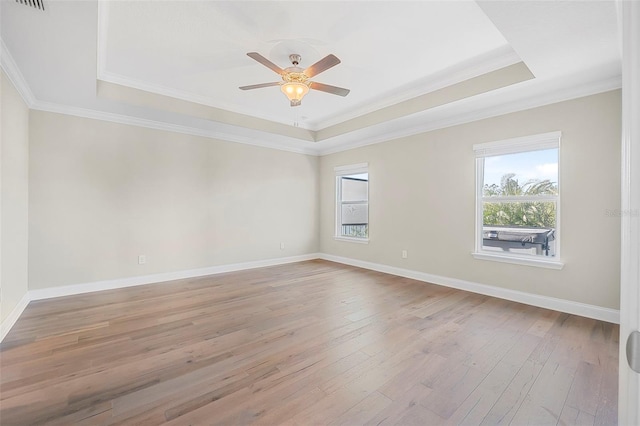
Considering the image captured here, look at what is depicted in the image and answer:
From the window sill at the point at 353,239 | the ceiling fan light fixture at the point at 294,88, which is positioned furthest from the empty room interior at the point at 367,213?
the window sill at the point at 353,239

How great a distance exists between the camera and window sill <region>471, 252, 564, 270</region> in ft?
10.9

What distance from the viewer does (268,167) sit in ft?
18.7

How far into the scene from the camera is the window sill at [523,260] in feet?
10.9

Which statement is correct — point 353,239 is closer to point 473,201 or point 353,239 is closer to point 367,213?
point 367,213

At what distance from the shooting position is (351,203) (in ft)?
20.3

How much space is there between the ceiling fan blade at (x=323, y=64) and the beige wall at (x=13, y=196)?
273 centimetres

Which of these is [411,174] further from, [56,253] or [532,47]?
[56,253]

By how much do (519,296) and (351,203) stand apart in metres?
3.41

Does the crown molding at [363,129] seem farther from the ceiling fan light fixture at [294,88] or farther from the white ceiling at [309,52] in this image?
the ceiling fan light fixture at [294,88]

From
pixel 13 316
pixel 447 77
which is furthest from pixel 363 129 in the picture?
pixel 13 316

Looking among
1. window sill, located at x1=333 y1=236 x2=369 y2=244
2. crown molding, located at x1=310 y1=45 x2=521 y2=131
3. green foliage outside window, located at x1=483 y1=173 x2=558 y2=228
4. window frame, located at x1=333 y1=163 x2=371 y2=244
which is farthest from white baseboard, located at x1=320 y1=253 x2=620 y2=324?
crown molding, located at x1=310 y1=45 x2=521 y2=131

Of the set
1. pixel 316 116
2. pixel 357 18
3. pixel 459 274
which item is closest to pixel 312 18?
pixel 357 18

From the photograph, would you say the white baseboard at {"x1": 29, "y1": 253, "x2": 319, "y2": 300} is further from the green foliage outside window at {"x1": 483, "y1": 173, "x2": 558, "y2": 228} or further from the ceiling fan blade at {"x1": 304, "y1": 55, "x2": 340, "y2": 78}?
the green foliage outside window at {"x1": 483, "y1": 173, "x2": 558, "y2": 228}

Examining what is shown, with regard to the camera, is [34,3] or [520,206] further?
[520,206]
